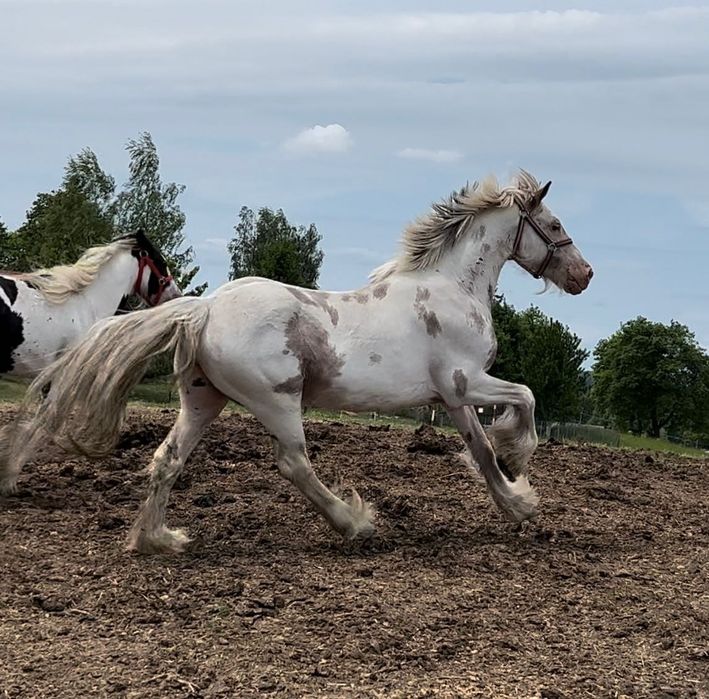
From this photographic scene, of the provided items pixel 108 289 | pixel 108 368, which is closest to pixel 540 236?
pixel 108 368

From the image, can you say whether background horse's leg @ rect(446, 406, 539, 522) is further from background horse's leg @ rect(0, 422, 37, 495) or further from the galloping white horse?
background horse's leg @ rect(0, 422, 37, 495)

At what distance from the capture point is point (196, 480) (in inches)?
311

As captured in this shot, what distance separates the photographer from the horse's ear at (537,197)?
6754 millimetres

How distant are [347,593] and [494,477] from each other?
74.8 inches

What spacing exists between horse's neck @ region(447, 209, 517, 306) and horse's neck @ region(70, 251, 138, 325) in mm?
3738

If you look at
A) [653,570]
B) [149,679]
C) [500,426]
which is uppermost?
[500,426]

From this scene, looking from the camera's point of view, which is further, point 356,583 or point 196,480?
point 196,480

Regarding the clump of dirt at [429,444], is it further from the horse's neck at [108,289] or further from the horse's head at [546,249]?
the horse's head at [546,249]

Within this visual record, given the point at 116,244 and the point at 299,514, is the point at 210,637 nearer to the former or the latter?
the point at 299,514

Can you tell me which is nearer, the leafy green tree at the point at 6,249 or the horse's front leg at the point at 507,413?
the horse's front leg at the point at 507,413

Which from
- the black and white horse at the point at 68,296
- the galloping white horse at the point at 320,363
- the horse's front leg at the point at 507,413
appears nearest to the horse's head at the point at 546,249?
the galloping white horse at the point at 320,363

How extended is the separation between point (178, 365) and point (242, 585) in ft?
4.62

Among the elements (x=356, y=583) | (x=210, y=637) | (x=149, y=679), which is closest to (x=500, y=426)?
(x=356, y=583)

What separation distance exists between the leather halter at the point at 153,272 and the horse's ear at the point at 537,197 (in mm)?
4129
